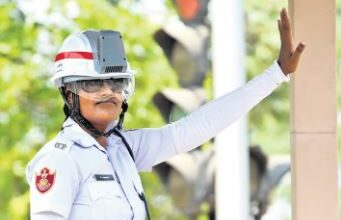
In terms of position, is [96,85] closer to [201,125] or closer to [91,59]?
[91,59]

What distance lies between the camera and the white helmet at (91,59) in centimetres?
461

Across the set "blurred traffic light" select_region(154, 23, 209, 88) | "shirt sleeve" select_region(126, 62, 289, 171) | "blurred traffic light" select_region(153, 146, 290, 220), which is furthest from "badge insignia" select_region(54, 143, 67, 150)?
"blurred traffic light" select_region(153, 146, 290, 220)

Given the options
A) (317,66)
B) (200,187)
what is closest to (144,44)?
(200,187)

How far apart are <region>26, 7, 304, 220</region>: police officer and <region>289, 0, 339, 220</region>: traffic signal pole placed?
68 cm

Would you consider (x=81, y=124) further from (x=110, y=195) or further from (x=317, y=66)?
(x=317, y=66)

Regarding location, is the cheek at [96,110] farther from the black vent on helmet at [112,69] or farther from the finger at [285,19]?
the finger at [285,19]

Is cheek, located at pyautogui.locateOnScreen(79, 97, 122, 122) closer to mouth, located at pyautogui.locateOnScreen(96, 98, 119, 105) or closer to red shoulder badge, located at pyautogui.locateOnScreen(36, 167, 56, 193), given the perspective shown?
mouth, located at pyautogui.locateOnScreen(96, 98, 119, 105)

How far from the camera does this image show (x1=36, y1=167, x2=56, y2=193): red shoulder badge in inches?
174

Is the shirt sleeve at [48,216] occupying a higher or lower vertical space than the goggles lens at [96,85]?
lower

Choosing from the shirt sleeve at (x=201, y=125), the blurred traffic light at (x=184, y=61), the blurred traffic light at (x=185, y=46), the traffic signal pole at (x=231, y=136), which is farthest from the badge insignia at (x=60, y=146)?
the blurred traffic light at (x=185, y=46)

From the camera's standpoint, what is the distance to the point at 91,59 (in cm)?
462

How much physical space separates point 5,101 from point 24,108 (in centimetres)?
21

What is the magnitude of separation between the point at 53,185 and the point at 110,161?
313 mm

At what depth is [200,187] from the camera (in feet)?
32.5
